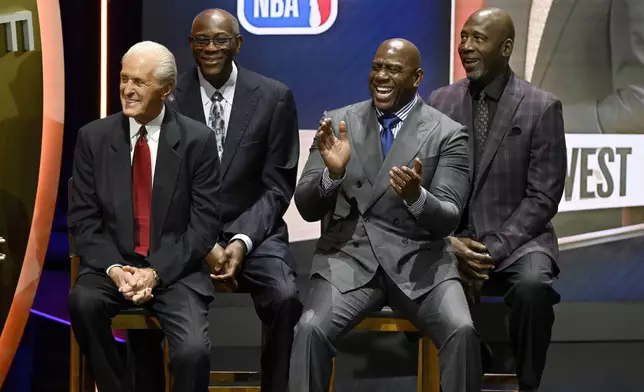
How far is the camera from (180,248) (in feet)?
12.6

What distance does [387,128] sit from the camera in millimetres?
4000

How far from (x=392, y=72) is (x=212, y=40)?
83cm

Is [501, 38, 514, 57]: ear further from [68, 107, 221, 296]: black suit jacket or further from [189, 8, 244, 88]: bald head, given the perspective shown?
[68, 107, 221, 296]: black suit jacket

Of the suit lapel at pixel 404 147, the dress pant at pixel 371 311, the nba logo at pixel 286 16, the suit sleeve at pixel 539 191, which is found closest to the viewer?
the dress pant at pixel 371 311

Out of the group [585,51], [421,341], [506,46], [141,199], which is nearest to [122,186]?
[141,199]

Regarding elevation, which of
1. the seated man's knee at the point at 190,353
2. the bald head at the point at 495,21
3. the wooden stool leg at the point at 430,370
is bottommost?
the wooden stool leg at the point at 430,370

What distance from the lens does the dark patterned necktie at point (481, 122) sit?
14.2 ft

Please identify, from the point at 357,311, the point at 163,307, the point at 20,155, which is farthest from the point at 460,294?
the point at 20,155

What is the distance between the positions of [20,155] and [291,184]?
127cm

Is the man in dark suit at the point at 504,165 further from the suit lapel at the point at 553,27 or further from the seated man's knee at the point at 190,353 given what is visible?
the seated man's knee at the point at 190,353

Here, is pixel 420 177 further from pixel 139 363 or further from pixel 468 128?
pixel 139 363

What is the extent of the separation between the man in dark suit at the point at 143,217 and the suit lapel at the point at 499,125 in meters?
1.13

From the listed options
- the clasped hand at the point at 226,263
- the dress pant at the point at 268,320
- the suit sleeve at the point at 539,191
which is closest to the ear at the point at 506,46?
the suit sleeve at the point at 539,191

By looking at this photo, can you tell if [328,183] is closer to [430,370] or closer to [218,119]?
[218,119]
